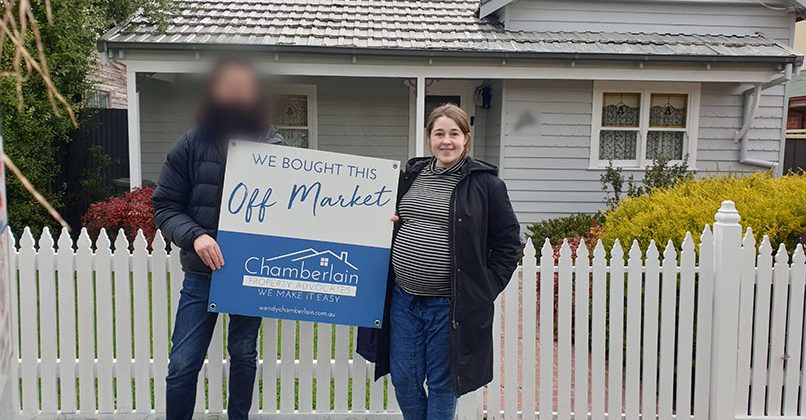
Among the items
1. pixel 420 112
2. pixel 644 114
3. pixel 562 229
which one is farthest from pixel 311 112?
pixel 644 114

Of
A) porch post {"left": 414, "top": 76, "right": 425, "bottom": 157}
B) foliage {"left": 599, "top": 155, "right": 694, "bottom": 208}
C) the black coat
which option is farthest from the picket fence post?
porch post {"left": 414, "top": 76, "right": 425, "bottom": 157}

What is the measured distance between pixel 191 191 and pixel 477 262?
142 centimetres

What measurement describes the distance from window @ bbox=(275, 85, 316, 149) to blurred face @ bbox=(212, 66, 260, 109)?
7793 millimetres

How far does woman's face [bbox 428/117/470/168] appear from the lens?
2869mm

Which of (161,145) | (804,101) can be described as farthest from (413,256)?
(804,101)

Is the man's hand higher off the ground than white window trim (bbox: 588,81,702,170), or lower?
lower

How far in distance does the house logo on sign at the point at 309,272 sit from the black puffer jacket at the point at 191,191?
0.28 m

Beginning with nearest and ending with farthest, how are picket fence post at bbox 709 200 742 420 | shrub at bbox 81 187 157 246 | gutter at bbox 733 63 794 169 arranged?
picket fence post at bbox 709 200 742 420 → shrub at bbox 81 187 157 246 → gutter at bbox 733 63 794 169

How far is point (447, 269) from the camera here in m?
2.83

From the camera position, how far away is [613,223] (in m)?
5.59

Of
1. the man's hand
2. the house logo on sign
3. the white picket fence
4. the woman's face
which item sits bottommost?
the white picket fence

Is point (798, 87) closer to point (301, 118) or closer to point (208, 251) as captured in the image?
point (301, 118)

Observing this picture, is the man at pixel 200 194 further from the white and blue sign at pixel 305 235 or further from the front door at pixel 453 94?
the front door at pixel 453 94

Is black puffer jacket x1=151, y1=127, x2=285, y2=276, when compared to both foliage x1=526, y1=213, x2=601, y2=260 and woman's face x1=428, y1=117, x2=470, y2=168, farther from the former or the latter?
foliage x1=526, y1=213, x2=601, y2=260
